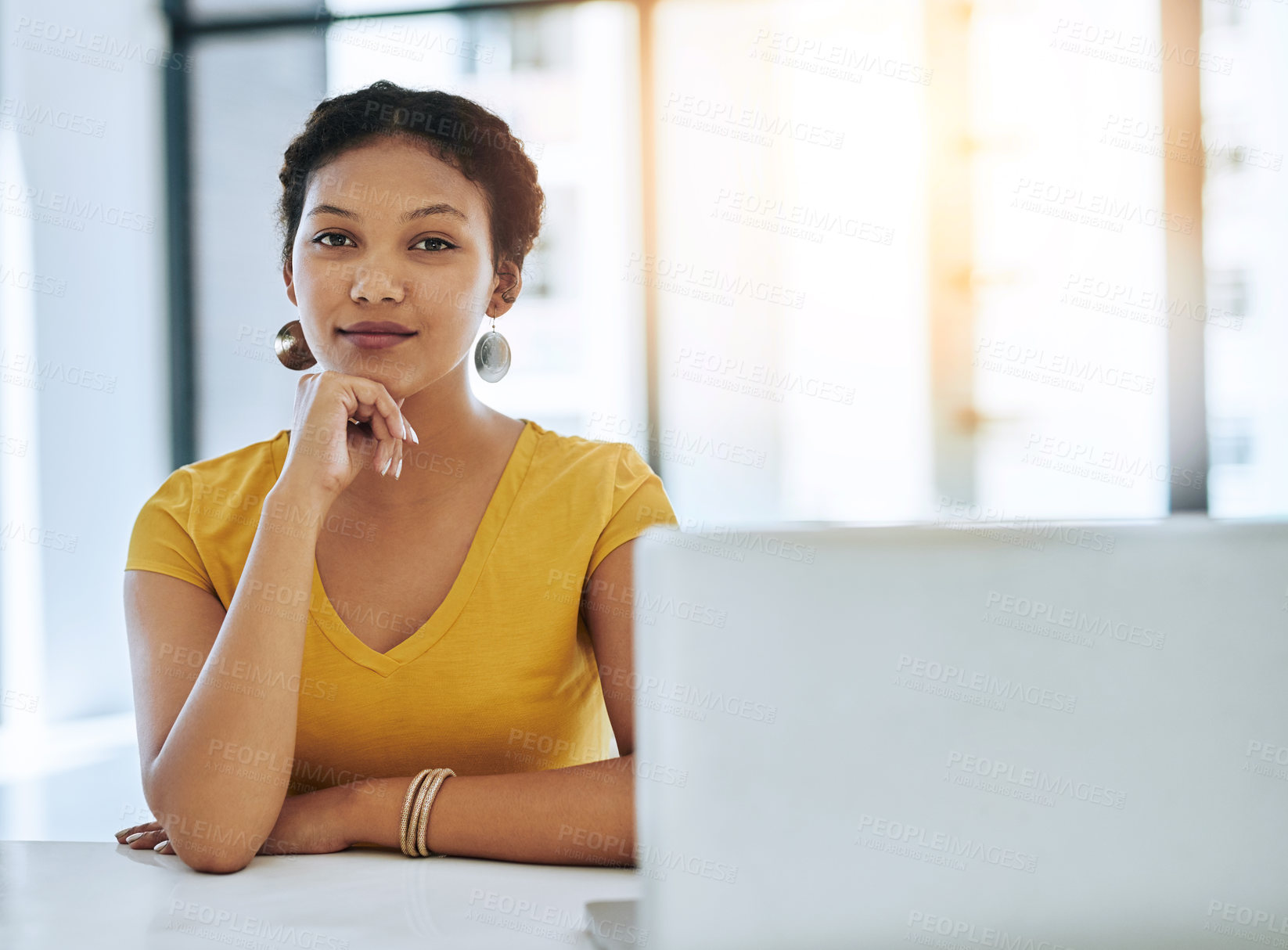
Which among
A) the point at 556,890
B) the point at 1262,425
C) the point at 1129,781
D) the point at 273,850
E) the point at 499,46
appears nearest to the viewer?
the point at 1129,781

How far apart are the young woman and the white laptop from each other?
1.64 feet

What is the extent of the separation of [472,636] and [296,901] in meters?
0.45

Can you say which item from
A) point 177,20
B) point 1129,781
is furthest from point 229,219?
point 1129,781

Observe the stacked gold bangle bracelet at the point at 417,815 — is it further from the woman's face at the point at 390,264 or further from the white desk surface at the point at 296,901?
the woman's face at the point at 390,264

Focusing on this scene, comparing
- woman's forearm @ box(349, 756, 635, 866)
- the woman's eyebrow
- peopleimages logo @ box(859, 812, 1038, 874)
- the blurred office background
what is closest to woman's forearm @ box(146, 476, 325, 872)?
woman's forearm @ box(349, 756, 635, 866)

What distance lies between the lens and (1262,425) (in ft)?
11.3

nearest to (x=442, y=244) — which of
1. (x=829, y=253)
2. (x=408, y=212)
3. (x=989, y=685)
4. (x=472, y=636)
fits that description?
(x=408, y=212)

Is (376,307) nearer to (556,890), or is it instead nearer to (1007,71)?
(556,890)

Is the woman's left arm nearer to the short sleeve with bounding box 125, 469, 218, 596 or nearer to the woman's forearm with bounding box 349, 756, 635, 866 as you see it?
the woman's forearm with bounding box 349, 756, 635, 866

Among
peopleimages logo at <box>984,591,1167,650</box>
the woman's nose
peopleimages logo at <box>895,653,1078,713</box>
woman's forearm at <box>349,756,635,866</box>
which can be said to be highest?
the woman's nose

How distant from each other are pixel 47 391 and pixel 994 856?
3462 millimetres

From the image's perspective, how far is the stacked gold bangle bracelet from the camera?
0.85m

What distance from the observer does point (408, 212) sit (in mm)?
1184

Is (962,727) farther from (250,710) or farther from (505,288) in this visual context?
(505,288)
